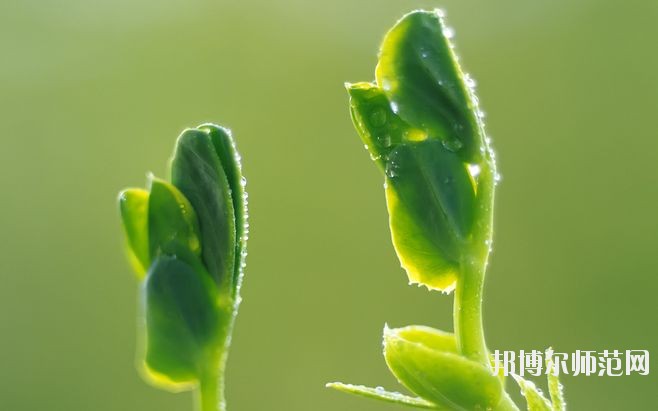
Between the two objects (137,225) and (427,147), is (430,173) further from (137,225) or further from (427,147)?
(137,225)

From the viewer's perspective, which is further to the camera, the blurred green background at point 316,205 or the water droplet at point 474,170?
the blurred green background at point 316,205

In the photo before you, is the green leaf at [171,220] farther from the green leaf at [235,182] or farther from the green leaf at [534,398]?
the green leaf at [534,398]

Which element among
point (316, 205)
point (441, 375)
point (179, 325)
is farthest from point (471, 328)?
point (316, 205)

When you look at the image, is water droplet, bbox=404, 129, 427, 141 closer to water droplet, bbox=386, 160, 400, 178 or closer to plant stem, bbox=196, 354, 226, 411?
water droplet, bbox=386, 160, 400, 178

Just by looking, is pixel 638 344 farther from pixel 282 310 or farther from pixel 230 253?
pixel 230 253

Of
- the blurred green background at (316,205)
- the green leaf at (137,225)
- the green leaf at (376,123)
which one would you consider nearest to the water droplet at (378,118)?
the green leaf at (376,123)

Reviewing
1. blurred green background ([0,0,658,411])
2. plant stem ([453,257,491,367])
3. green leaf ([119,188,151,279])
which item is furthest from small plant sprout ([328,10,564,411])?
blurred green background ([0,0,658,411])

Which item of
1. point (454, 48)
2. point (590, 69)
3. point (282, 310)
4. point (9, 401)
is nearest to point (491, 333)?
point (282, 310)
